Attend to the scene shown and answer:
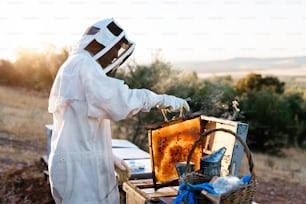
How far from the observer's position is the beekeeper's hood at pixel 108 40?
104 inches

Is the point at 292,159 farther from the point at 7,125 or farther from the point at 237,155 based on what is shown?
the point at 237,155

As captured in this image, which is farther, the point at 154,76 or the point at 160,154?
the point at 154,76

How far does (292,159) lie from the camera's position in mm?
10414

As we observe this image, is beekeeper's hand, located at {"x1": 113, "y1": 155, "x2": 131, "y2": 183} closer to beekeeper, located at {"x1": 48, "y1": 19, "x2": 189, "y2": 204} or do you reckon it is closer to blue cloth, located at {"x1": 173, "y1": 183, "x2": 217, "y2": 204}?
beekeeper, located at {"x1": 48, "y1": 19, "x2": 189, "y2": 204}

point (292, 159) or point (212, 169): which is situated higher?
point (212, 169)

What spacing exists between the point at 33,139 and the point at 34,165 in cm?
282

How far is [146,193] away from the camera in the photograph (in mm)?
2572

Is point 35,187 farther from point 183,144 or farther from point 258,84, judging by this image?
point 258,84

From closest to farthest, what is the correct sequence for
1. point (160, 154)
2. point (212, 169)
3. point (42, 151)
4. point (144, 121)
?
1. point (212, 169)
2. point (160, 154)
3. point (144, 121)
4. point (42, 151)

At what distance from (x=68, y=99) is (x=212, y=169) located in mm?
925

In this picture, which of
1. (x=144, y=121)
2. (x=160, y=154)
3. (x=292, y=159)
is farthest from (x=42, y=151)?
(x=160, y=154)

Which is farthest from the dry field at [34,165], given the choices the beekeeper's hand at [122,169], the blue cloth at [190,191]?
the blue cloth at [190,191]

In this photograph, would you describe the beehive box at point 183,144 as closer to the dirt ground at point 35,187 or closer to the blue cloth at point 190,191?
the blue cloth at point 190,191

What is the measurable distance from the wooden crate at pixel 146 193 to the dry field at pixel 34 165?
9.69ft
